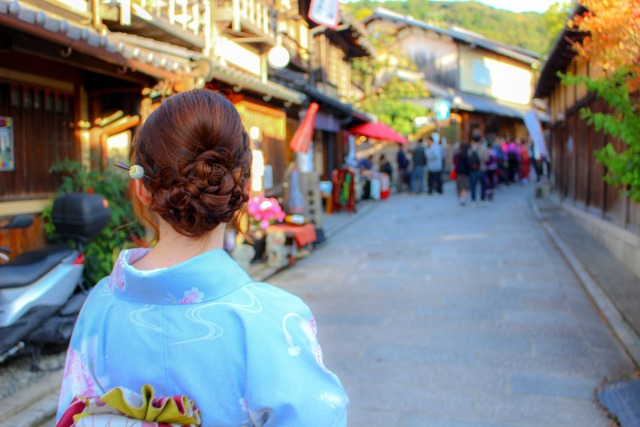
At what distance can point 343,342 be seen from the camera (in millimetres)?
5789

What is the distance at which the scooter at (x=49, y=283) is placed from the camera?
14.5 ft

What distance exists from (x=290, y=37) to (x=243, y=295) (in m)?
14.5

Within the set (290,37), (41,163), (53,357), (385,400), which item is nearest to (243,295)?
(385,400)

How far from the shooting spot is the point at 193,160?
4.60 ft

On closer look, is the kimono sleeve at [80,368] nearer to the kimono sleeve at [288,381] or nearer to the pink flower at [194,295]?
the pink flower at [194,295]

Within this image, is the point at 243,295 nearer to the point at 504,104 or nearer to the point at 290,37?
the point at 290,37

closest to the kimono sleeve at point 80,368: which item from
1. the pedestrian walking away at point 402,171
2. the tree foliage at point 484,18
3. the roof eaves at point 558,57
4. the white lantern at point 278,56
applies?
the roof eaves at point 558,57

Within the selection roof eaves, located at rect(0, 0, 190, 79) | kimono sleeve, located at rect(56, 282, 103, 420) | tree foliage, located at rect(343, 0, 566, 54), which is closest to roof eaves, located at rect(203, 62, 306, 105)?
roof eaves, located at rect(0, 0, 190, 79)

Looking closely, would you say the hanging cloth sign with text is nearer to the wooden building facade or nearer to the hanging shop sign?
the wooden building facade

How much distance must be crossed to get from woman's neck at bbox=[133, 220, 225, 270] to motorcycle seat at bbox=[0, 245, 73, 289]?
3482 mm

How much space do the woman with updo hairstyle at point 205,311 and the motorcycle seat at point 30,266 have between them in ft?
11.3

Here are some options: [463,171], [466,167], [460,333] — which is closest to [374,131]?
[463,171]

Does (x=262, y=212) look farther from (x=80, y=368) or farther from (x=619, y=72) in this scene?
(x=80, y=368)

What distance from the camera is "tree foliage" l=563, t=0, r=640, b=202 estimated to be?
4863 mm
